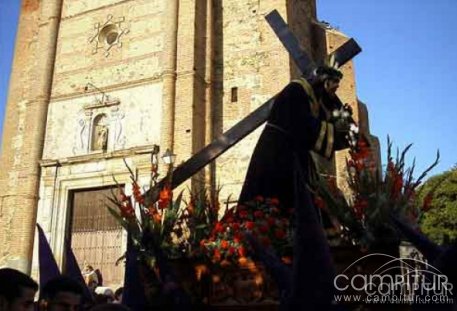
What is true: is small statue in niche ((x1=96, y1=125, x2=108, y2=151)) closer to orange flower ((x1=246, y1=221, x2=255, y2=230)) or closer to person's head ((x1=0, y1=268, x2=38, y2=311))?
orange flower ((x1=246, y1=221, x2=255, y2=230))

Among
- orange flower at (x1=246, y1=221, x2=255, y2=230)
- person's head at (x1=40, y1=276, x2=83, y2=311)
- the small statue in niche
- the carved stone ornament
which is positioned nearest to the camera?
person's head at (x1=40, y1=276, x2=83, y2=311)

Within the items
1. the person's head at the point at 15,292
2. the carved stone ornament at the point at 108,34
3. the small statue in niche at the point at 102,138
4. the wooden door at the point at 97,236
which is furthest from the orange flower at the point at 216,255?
the carved stone ornament at the point at 108,34

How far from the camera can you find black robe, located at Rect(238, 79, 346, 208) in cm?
413

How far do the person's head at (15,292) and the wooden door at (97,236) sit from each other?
1058 cm

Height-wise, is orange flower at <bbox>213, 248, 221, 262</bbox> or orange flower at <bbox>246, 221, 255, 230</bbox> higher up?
orange flower at <bbox>246, 221, 255, 230</bbox>

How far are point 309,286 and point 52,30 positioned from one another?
17.4 metres

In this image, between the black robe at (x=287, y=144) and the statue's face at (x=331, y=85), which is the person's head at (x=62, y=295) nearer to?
the black robe at (x=287, y=144)

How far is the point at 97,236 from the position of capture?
13812mm

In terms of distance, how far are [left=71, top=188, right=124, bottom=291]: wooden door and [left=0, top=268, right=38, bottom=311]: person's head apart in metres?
10.6

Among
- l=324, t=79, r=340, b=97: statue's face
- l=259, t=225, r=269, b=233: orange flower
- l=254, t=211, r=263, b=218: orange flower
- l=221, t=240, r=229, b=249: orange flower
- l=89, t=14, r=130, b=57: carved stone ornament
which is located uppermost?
l=89, t=14, r=130, b=57: carved stone ornament

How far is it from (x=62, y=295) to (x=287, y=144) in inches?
92.0

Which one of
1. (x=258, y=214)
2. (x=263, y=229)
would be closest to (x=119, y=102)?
(x=258, y=214)

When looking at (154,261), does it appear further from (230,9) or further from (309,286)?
(230,9)

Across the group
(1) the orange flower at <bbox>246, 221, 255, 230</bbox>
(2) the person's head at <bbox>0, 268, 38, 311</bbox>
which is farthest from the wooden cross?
(2) the person's head at <bbox>0, 268, 38, 311</bbox>
